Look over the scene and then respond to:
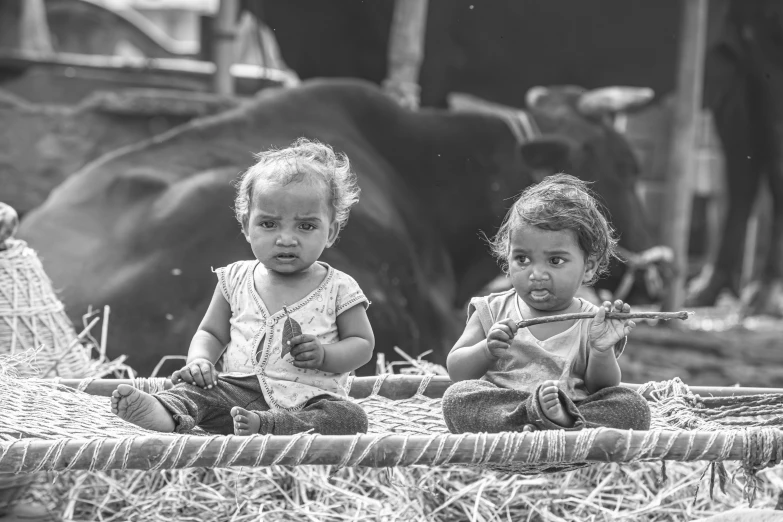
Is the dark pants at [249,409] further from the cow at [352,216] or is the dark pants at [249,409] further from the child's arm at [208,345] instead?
the cow at [352,216]

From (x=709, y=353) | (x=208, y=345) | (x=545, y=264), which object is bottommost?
(x=709, y=353)

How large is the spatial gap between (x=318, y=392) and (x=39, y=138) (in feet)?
15.2

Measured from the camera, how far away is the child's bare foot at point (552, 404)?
214cm

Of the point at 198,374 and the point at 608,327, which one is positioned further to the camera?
the point at 198,374

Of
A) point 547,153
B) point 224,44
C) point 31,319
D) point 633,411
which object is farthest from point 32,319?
point 224,44

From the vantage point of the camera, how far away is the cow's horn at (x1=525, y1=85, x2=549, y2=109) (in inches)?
244

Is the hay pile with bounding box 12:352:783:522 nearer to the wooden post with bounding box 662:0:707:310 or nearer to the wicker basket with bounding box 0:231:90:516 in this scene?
the wicker basket with bounding box 0:231:90:516

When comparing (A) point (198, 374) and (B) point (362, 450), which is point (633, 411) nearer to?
(B) point (362, 450)

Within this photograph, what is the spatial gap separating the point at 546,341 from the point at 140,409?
0.88 metres

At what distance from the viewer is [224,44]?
6918 mm

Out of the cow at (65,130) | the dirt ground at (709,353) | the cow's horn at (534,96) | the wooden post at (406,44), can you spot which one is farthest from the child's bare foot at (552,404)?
the cow at (65,130)

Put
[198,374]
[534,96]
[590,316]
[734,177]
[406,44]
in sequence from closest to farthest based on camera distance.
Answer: [590,316]
[198,374]
[406,44]
[534,96]
[734,177]

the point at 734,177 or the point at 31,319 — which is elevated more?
the point at 734,177

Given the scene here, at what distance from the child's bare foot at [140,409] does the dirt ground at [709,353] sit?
3699 millimetres
